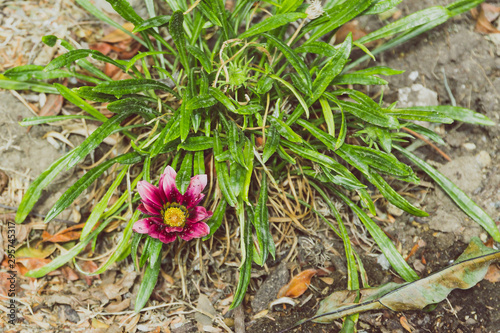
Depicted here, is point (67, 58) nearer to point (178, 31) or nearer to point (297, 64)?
point (178, 31)

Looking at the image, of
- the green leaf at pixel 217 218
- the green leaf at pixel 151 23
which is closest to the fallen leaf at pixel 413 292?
the green leaf at pixel 217 218

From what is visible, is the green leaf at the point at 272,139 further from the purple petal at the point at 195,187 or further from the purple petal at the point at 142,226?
the purple petal at the point at 142,226

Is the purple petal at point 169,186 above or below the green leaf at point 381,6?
below

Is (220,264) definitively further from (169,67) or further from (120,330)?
(169,67)

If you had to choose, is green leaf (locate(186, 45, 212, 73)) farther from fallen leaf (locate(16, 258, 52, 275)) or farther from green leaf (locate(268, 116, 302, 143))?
fallen leaf (locate(16, 258, 52, 275))

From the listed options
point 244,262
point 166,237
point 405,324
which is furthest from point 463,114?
point 166,237

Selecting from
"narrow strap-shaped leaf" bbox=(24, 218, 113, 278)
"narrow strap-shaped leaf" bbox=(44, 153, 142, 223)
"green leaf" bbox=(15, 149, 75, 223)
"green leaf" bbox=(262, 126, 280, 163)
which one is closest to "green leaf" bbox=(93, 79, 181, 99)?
"narrow strap-shaped leaf" bbox=(44, 153, 142, 223)

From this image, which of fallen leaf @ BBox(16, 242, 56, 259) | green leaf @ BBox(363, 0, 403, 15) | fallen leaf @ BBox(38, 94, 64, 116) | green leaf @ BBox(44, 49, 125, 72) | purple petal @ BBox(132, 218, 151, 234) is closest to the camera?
purple petal @ BBox(132, 218, 151, 234)
